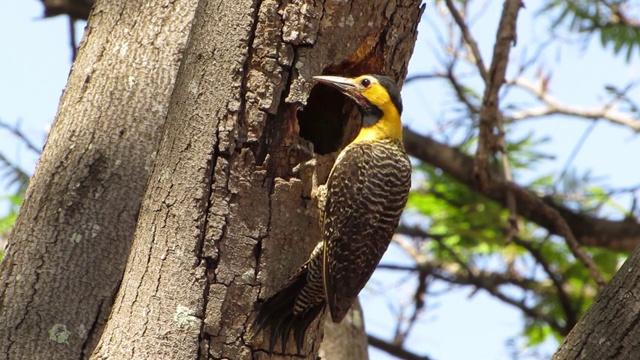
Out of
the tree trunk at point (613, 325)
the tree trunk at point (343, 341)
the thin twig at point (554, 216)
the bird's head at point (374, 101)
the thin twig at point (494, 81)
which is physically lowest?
the tree trunk at point (343, 341)

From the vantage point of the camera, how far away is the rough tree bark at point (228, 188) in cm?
337

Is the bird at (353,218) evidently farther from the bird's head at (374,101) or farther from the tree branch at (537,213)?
the tree branch at (537,213)

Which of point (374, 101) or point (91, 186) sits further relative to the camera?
point (374, 101)

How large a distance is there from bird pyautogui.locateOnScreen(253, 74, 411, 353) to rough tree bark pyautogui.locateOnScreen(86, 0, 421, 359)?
8cm

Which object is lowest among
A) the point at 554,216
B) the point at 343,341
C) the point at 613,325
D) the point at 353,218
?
the point at 343,341

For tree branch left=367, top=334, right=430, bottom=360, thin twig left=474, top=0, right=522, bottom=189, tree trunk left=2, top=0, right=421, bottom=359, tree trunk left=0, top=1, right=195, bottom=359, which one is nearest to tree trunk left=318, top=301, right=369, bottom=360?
tree branch left=367, top=334, right=430, bottom=360

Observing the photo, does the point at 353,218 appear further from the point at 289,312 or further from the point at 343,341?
the point at 343,341

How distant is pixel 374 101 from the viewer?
4691 mm

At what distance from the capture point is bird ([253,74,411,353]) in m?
3.74

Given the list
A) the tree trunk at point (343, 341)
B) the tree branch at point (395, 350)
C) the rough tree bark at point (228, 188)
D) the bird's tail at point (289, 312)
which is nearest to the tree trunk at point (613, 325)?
the bird's tail at point (289, 312)

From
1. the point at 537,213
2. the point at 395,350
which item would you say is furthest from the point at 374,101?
the point at 395,350

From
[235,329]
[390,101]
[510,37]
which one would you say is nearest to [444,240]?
[510,37]

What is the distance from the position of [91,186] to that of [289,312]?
49.5 inches

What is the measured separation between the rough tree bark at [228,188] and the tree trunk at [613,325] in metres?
1.26
